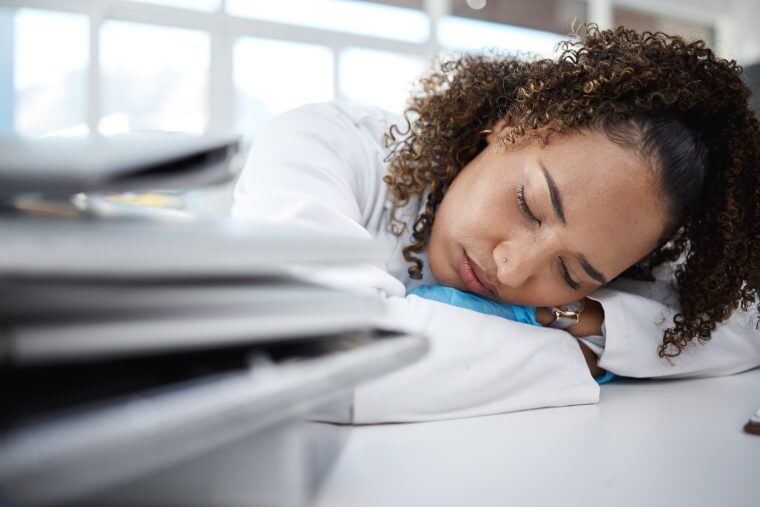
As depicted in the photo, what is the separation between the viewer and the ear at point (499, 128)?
0.81m

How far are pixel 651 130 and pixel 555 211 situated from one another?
172mm

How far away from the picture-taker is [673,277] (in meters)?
0.92

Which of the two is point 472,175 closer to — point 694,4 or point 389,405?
point 389,405

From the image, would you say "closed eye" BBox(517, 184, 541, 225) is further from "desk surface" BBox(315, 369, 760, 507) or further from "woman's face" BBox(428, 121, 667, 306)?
"desk surface" BBox(315, 369, 760, 507)

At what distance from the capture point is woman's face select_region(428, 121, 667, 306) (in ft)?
2.12

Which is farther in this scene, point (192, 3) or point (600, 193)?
point (192, 3)

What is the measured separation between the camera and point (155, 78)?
12.0 ft

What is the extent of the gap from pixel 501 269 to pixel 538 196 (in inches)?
3.6

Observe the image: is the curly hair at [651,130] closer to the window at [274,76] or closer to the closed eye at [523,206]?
the closed eye at [523,206]

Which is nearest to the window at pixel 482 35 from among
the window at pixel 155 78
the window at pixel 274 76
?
the window at pixel 274 76

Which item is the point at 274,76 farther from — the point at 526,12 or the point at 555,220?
the point at 555,220

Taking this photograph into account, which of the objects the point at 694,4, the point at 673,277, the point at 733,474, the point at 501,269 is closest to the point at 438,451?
the point at 733,474

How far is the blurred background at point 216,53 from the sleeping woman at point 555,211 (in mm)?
2723

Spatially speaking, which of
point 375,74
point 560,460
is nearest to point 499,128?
point 560,460
